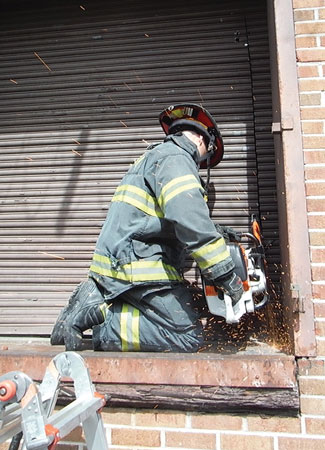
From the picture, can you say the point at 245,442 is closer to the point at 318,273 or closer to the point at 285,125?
the point at 318,273

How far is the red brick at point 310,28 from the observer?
2590 mm

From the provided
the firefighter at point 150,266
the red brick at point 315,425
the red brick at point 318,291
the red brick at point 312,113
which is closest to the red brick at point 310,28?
the red brick at point 312,113

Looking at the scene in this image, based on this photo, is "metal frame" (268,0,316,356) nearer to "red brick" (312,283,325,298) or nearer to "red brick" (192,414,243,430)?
"red brick" (312,283,325,298)

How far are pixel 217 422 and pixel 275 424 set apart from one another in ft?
0.99

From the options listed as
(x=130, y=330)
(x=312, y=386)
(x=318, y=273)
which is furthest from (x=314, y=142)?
(x=130, y=330)

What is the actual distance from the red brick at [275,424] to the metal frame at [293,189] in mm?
349

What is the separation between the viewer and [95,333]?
2.63m

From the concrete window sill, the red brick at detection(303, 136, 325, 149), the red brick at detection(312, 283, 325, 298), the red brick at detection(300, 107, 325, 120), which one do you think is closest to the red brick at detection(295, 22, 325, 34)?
the red brick at detection(300, 107, 325, 120)

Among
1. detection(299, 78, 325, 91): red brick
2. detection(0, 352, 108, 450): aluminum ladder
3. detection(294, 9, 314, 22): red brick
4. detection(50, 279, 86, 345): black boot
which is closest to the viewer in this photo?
detection(0, 352, 108, 450): aluminum ladder

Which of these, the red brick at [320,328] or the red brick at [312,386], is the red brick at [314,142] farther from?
the red brick at [312,386]

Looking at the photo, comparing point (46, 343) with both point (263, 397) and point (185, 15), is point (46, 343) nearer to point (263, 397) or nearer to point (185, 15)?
point (263, 397)

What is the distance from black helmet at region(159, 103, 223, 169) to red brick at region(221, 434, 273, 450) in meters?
1.80

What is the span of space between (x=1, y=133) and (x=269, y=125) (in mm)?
2368

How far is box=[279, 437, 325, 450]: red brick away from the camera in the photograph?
219 centimetres
